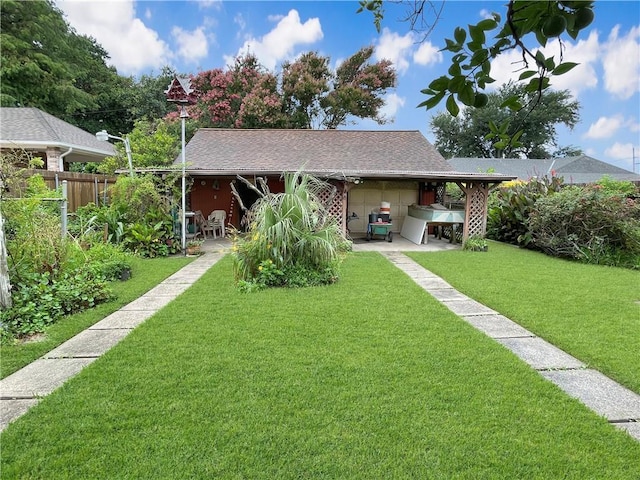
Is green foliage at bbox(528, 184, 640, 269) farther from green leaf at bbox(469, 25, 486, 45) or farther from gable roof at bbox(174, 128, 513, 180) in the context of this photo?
green leaf at bbox(469, 25, 486, 45)

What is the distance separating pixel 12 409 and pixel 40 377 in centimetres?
53

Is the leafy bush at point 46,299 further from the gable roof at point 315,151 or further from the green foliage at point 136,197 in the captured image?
the gable roof at point 315,151

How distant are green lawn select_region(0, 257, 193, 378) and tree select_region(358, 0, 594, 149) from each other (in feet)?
13.2

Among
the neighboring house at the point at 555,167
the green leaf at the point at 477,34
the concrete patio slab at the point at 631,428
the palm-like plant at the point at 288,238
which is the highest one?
the neighboring house at the point at 555,167

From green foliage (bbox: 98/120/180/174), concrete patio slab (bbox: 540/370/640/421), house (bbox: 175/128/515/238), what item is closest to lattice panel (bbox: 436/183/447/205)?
house (bbox: 175/128/515/238)

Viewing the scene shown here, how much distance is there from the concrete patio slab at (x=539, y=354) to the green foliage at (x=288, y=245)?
3179 mm

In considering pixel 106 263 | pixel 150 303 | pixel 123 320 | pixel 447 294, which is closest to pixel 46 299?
pixel 123 320

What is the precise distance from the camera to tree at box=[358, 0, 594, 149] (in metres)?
1.09

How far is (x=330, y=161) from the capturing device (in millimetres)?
13820

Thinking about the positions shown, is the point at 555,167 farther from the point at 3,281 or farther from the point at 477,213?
the point at 3,281

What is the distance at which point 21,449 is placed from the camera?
7.41 ft

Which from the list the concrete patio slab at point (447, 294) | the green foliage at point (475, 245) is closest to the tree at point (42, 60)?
the green foliage at point (475, 245)

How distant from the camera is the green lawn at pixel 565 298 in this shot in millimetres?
3891

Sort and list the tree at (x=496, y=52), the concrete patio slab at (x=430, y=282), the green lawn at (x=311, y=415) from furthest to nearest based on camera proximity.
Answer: the concrete patio slab at (x=430, y=282)
the green lawn at (x=311, y=415)
the tree at (x=496, y=52)
